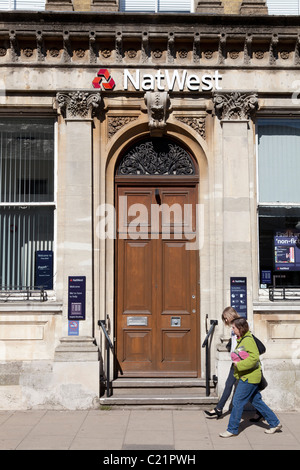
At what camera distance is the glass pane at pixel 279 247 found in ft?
30.6

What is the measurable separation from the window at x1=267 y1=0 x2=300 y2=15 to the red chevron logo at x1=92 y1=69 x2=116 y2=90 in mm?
3334

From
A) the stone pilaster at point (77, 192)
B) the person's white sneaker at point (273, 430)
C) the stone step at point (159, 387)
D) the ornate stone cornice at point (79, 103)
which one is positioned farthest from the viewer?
the ornate stone cornice at point (79, 103)

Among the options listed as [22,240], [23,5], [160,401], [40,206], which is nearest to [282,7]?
[23,5]

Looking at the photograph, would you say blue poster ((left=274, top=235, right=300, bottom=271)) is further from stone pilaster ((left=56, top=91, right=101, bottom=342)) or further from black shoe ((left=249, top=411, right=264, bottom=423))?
stone pilaster ((left=56, top=91, right=101, bottom=342))

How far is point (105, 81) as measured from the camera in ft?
30.3

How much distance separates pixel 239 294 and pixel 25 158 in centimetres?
457

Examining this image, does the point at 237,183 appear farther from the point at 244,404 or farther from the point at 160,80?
the point at 244,404

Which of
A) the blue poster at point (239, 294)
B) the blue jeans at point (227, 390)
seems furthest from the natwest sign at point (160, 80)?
the blue jeans at point (227, 390)

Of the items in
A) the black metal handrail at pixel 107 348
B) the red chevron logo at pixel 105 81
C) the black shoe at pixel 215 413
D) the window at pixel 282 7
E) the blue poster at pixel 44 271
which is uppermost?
the window at pixel 282 7

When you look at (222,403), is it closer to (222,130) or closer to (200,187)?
(200,187)

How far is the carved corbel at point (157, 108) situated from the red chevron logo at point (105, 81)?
2.17ft

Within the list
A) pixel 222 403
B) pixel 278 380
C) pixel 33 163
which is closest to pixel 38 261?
pixel 33 163

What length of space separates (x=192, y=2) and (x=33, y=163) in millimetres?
4284

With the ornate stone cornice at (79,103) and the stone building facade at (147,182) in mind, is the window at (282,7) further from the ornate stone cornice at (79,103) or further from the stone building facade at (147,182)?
the ornate stone cornice at (79,103)
